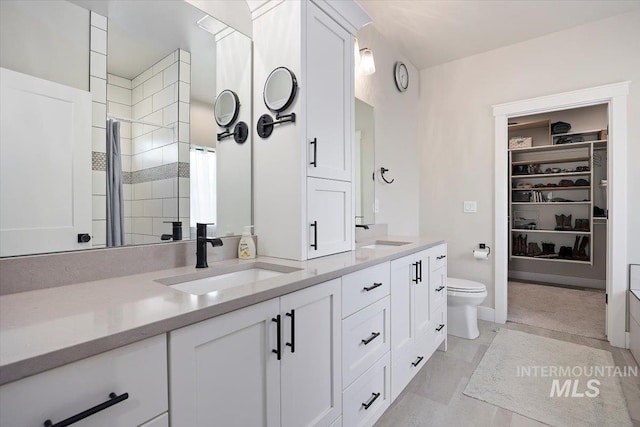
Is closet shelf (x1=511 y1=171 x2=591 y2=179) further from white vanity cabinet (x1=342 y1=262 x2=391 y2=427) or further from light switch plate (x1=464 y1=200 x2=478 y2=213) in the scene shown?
white vanity cabinet (x1=342 y1=262 x2=391 y2=427)

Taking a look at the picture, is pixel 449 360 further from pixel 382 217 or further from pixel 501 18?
pixel 501 18

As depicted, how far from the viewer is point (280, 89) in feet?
5.14

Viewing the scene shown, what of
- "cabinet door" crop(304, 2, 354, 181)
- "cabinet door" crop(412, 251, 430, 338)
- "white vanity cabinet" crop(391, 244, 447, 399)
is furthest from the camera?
"cabinet door" crop(412, 251, 430, 338)

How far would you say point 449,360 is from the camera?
7.57ft

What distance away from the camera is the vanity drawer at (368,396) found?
137 centimetres

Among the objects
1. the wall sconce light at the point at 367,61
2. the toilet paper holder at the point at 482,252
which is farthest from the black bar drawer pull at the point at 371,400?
the wall sconce light at the point at 367,61

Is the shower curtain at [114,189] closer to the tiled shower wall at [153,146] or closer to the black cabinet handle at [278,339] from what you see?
the tiled shower wall at [153,146]

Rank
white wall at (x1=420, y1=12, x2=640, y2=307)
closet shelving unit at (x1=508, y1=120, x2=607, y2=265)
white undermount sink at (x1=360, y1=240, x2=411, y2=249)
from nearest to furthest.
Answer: white undermount sink at (x1=360, y1=240, x2=411, y2=249), white wall at (x1=420, y1=12, x2=640, y2=307), closet shelving unit at (x1=508, y1=120, x2=607, y2=265)

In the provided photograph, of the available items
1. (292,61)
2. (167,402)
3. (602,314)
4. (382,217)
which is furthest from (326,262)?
(602,314)

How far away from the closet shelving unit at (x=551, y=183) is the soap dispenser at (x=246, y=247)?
444cm

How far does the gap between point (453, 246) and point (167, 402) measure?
3.22 metres

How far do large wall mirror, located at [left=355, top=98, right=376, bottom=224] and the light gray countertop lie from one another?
1354mm

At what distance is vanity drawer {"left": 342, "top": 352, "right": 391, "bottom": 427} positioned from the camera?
1.37 m

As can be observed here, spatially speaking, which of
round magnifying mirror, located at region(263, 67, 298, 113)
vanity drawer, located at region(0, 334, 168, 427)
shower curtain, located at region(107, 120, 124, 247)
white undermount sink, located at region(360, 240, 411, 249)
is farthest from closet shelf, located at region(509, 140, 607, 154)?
vanity drawer, located at region(0, 334, 168, 427)
